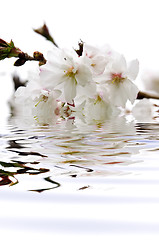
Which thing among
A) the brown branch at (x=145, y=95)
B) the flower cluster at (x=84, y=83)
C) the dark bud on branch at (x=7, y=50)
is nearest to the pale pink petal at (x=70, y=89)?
the flower cluster at (x=84, y=83)

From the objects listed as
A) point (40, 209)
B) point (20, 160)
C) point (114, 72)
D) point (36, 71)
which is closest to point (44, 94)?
point (36, 71)

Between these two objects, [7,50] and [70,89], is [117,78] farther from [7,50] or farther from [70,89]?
[7,50]

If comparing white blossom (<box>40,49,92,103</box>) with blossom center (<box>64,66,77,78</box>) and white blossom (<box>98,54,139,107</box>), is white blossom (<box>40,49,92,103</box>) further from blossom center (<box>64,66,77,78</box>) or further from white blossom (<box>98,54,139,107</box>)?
white blossom (<box>98,54,139,107</box>)

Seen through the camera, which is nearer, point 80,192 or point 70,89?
point 80,192

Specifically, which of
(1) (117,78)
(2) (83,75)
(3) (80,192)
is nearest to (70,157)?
(3) (80,192)

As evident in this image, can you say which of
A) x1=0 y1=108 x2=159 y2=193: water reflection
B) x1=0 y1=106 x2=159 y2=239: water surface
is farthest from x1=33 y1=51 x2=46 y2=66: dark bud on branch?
x1=0 y1=106 x2=159 y2=239: water surface

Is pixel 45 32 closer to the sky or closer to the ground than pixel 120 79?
closer to the sky

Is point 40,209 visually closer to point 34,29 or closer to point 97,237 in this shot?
point 97,237
